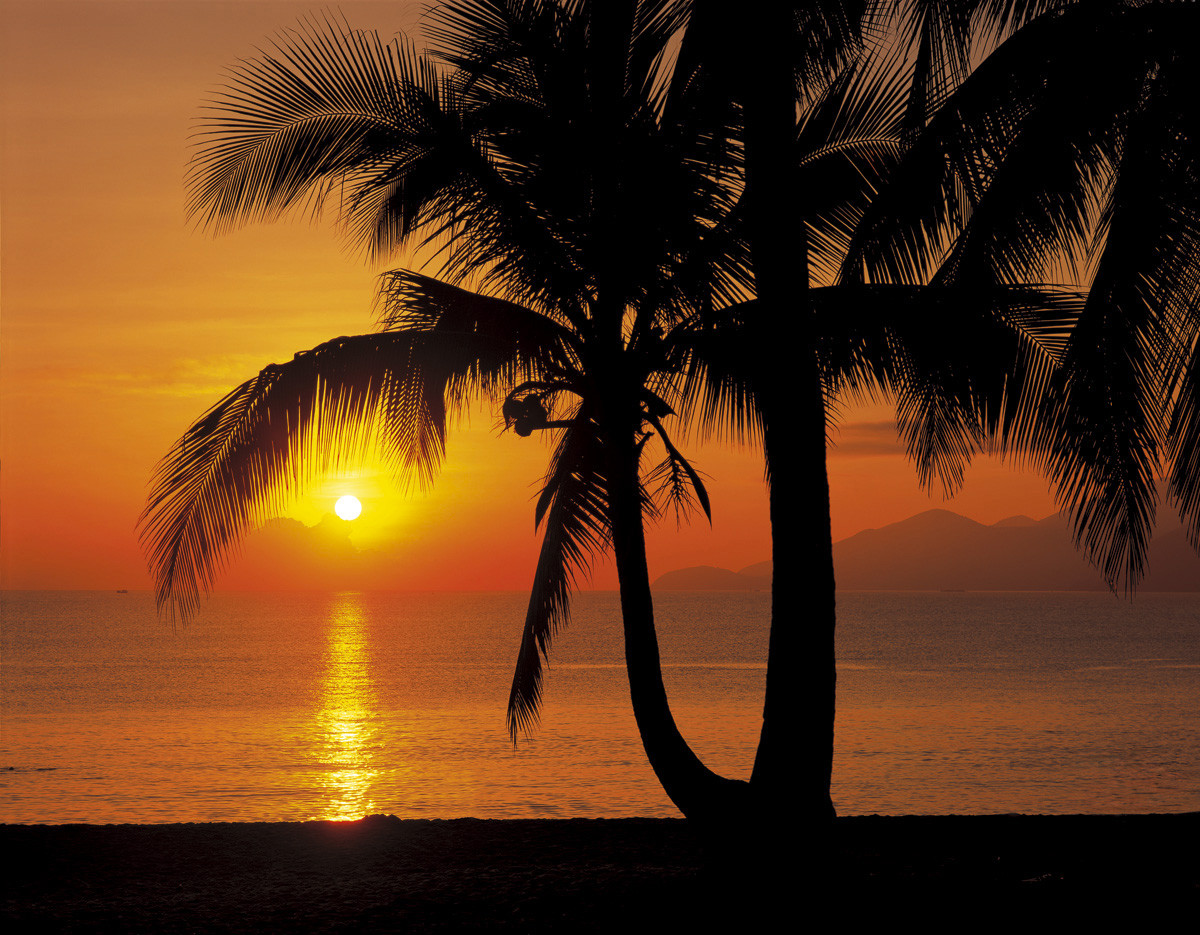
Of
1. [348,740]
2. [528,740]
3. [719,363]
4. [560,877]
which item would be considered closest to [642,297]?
[719,363]

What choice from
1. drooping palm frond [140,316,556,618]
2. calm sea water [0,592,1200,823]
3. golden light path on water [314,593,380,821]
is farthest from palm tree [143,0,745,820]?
calm sea water [0,592,1200,823]

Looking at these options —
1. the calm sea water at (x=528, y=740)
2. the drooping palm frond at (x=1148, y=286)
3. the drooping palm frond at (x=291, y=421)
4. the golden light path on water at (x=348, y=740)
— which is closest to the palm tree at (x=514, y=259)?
the drooping palm frond at (x=291, y=421)

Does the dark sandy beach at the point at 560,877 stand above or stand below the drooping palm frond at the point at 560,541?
below

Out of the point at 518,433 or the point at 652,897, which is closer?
the point at 652,897

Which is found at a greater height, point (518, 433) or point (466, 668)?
point (518, 433)

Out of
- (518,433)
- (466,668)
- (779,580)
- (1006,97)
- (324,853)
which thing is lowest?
(466,668)

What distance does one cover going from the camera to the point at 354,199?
8320 millimetres

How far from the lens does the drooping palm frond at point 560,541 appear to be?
8523 millimetres

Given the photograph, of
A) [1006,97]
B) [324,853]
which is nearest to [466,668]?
[324,853]

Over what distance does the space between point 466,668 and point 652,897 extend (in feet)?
198

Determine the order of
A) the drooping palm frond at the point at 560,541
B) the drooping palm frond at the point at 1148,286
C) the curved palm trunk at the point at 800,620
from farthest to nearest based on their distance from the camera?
the drooping palm frond at the point at 560,541 < the curved palm trunk at the point at 800,620 < the drooping palm frond at the point at 1148,286

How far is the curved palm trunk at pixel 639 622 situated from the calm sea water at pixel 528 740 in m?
11.6

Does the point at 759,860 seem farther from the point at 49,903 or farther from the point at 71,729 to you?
the point at 71,729

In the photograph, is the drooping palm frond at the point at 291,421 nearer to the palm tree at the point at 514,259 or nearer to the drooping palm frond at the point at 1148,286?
the palm tree at the point at 514,259
